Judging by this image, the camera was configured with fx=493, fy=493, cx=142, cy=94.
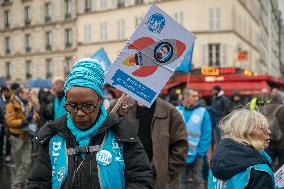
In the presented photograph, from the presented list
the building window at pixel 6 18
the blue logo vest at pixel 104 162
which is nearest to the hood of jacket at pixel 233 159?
the blue logo vest at pixel 104 162

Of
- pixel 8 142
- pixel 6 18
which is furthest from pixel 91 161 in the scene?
pixel 6 18

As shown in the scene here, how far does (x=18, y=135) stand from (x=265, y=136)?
238 inches

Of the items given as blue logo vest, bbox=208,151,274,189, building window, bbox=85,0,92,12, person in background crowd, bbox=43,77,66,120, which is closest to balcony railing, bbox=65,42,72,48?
building window, bbox=85,0,92,12

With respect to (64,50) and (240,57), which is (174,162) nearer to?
(240,57)

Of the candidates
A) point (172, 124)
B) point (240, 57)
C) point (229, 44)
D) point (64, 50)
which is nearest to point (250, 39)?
point (229, 44)

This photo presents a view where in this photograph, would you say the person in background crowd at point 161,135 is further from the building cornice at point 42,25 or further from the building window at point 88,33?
the building cornice at point 42,25

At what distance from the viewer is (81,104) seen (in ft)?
7.68

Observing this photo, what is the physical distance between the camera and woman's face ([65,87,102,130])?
234 centimetres

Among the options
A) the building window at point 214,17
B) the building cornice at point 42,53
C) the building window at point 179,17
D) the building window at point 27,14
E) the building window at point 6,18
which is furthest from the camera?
the building window at point 6,18

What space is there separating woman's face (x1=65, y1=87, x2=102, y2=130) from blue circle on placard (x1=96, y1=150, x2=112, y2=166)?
6.3 inches

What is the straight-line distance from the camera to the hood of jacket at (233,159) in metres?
2.89

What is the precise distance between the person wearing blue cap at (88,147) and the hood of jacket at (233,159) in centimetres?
71

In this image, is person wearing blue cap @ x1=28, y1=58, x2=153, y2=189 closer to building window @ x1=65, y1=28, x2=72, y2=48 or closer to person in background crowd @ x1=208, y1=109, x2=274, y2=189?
person in background crowd @ x1=208, y1=109, x2=274, y2=189

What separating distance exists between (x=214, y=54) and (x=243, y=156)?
1280 inches
